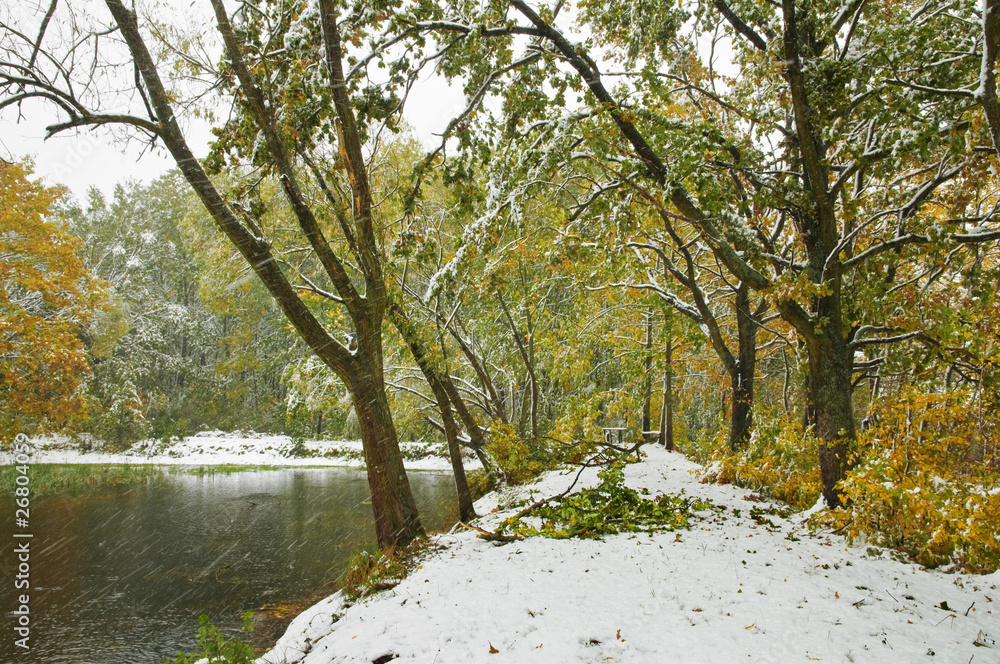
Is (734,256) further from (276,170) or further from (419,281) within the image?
(419,281)

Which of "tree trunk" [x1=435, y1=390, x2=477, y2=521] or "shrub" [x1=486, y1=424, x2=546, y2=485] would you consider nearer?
"tree trunk" [x1=435, y1=390, x2=477, y2=521]

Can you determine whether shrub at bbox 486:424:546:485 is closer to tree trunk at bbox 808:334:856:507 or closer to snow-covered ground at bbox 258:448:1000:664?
snow-covered ground at bbox 258:448:1000:664

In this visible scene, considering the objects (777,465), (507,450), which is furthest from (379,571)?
(777,465)

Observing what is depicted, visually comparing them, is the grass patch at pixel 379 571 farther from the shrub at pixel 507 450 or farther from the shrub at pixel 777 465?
the shrub at pixel 777 465

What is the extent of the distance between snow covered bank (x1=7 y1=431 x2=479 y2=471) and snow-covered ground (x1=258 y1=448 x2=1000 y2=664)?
13.5 m

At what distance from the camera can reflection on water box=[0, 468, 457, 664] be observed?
19.2 ft

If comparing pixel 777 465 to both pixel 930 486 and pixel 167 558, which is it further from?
pixel 167 558

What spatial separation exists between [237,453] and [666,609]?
24.7 meters

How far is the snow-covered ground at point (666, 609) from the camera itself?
312cm

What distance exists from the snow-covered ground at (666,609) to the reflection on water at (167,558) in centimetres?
248

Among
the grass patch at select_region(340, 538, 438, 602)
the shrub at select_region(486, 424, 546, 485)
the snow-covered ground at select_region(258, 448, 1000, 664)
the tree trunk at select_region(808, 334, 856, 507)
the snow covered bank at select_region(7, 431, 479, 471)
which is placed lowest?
the snow covered bank at select_region(7, 431, 479, 471)

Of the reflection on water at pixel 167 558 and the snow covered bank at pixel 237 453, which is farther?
→ the snow covered bank at pixel 237 453

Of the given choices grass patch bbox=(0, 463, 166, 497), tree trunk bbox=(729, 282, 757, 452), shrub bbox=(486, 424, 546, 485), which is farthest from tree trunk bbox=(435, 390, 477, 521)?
grass patch bbox=(0, 463, 166, 497)

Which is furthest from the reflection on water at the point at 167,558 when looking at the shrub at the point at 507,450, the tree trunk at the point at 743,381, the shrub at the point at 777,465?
the tree trunk at the point at 743,381
